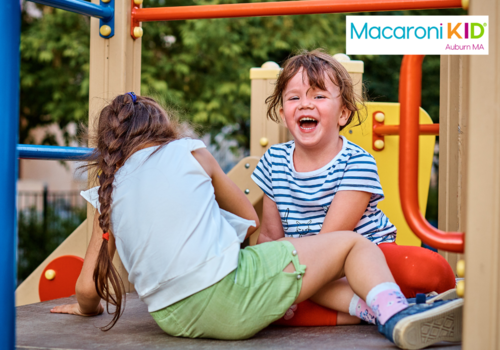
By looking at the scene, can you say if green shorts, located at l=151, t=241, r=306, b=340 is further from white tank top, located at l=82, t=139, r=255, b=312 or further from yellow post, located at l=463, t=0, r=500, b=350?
yellow post, located at l=463, t=0, r=500, b=350

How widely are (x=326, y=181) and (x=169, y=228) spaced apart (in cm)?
69

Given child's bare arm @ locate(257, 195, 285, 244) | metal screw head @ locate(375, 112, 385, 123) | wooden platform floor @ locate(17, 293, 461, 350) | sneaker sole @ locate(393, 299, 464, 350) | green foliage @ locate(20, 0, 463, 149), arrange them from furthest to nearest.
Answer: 1. green foliage @ locate(20, 0, 463, 149)
2. metal screw head @ locate(375, 112, 385, 123)
3. child's bare arm @ locate(257, 195, 285, 244)
4. wooden platform floor @ locate(17, 293, 461, 350)
5. sneaker sole @ locate(393, 299, 464, 350)

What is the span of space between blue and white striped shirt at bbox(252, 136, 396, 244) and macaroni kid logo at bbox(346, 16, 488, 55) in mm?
451

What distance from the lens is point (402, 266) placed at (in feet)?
5.54

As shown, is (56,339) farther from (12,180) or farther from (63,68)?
(63,68)

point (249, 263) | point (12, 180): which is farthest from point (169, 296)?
point (12, 180)

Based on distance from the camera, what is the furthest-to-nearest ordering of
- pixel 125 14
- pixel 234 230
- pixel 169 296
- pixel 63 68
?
pixel 63 68 → pixel 125 14 → pixel 234 230 → pixel 169 296

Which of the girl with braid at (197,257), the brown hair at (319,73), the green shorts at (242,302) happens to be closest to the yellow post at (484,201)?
the girl with braid at (197,257)

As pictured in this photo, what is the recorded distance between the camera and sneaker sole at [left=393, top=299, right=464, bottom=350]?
1252 millimetres

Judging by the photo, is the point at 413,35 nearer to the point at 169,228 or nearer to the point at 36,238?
the point at 169,228

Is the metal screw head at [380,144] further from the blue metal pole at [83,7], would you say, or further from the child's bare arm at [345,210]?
the blue metal pole at [83,7]

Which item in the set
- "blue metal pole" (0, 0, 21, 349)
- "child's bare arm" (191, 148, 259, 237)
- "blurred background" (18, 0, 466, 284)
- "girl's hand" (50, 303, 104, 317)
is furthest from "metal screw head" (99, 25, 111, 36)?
"blurred background" (18, 0, 466, 284)

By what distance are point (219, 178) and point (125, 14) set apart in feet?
3.05

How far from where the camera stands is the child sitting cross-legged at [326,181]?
1.72m
